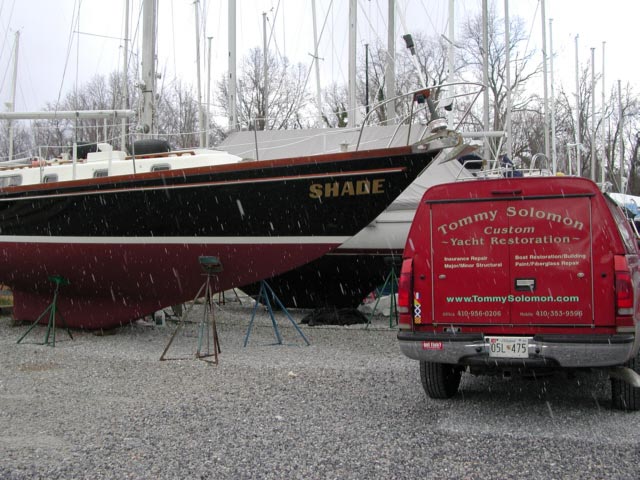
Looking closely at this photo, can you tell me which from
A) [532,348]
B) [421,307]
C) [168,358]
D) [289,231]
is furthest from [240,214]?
[532,348]

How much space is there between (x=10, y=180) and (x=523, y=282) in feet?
35.2

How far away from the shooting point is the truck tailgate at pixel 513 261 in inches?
228

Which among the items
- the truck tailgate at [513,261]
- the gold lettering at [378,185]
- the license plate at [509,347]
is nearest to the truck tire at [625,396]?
the truck tailgate at [513,261]

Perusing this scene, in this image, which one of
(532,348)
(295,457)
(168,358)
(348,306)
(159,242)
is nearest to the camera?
(295,457)

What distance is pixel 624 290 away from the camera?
5559 mm

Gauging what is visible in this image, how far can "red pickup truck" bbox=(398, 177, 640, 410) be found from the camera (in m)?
5.67

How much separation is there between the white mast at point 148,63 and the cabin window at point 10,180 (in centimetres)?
251

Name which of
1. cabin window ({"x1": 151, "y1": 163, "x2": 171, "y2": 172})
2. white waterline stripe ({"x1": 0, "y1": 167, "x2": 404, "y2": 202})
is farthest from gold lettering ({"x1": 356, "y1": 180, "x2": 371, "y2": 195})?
cabin window ({"x1": 151, "y1": 163, "x2": 171, "y2": 172})

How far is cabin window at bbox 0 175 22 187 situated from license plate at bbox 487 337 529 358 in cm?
1038

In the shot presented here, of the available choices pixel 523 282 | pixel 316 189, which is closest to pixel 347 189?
pixel 316 189

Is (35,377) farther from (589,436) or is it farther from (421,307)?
(589,436)

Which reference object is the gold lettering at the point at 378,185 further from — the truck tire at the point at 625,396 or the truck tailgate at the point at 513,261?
the truck tire at the point at 625,396

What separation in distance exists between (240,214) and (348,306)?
4488 mm

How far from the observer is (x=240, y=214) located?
10711 mm
